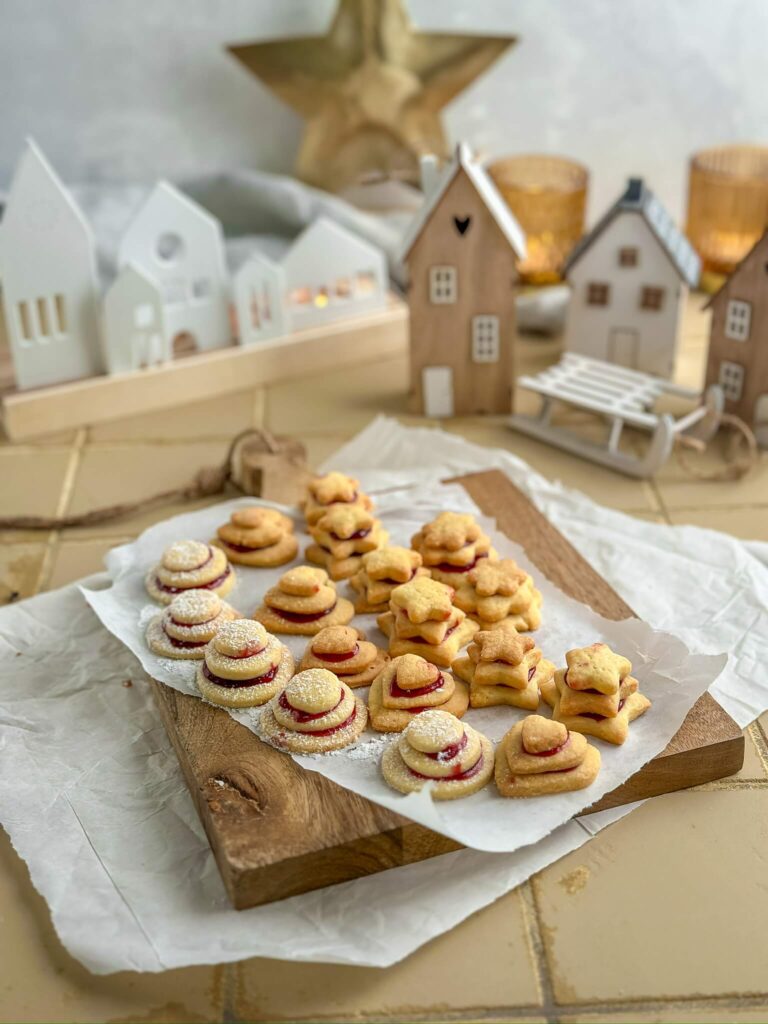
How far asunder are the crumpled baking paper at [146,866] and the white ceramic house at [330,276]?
1199 mm

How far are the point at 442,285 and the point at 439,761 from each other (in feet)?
3.99

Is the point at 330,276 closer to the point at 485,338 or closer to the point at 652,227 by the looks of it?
the point at 485,338

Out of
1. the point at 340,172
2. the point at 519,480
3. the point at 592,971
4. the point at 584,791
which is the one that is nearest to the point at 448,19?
the point at 340,172

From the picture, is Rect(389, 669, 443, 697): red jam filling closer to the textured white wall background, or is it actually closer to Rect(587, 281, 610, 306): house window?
Rect(587, 281, 610, 306): house window

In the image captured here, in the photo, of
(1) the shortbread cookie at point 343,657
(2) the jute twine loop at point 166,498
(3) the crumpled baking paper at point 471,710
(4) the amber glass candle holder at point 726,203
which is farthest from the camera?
(4) the amber glass candle holder at point 726,203

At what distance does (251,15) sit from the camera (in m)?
2.94

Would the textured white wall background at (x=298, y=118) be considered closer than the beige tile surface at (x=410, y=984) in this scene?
No

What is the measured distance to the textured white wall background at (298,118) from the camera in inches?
115

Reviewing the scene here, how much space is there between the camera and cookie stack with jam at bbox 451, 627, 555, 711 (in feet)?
5.00

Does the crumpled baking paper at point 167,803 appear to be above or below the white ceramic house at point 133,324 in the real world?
below

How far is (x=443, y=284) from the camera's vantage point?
93.1 inches

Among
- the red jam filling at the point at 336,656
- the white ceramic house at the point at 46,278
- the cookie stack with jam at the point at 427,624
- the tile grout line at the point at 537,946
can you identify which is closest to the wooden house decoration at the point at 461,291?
the white ceramic house at the point at 46,278

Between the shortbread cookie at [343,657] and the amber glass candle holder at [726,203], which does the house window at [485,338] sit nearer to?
the amber glass candle holder at [726,203]

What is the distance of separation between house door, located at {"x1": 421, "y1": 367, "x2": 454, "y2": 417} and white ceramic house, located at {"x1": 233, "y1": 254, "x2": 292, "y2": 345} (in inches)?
14.9
